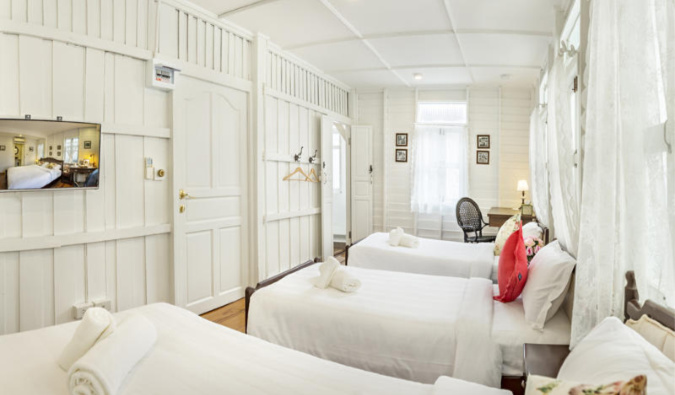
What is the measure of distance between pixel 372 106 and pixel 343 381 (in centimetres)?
601

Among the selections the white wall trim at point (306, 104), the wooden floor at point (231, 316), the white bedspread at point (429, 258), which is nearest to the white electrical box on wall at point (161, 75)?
the white wall trim at point (306, 104)

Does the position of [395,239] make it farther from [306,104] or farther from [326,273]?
[306,104]

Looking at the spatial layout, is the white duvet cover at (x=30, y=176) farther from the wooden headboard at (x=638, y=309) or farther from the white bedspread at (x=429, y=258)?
the wooden headboard at (x=638, y=309)

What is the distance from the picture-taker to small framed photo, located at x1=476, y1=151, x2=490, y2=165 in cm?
651

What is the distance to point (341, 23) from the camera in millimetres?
3938

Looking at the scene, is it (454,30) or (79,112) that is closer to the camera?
(79,112)

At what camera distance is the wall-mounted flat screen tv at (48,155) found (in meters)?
2.35

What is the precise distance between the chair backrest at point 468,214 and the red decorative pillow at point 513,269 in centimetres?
355

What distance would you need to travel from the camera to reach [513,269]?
8.14 ft

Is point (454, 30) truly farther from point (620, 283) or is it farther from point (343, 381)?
point (343, 381)

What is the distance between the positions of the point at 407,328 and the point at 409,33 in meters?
3.21

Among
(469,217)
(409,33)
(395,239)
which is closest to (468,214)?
(469,217)

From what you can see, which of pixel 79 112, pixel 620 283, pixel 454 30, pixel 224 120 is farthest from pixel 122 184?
pixel 454 30

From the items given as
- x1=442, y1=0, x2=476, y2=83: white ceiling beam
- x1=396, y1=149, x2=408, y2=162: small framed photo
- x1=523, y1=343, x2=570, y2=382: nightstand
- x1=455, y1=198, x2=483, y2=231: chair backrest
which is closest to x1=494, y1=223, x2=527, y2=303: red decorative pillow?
x1=523, y1=343, x2=570, y2=382: nightstand
